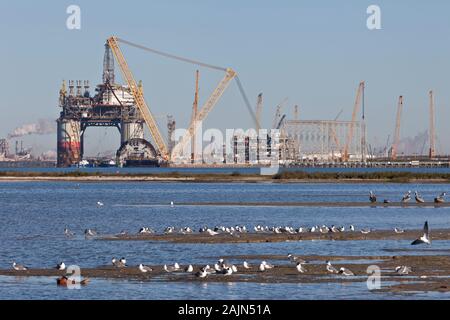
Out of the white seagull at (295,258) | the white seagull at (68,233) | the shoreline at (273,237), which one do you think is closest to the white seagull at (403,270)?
the white seagull at (295,258)

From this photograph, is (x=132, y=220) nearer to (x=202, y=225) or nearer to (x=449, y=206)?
(x=202, y=225)

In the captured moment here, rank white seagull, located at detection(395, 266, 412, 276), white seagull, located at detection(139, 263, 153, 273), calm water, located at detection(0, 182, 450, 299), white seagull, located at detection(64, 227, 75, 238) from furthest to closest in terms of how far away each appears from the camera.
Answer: white seagull, located at detection(64, 227, 75, 238)
white seagull, located at detection(139, 263, 153, 273)
white seagull, located at detection(395, 266, 412, 276)
calm water, located at detection(0, 182, 450, 299)

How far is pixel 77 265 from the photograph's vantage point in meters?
36.9

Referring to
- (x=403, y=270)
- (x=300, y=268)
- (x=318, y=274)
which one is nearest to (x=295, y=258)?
(x=300, y=268)

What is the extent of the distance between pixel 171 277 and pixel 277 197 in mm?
58211

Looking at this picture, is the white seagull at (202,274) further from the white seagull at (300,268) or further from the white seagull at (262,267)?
the white seagull at (300,268)

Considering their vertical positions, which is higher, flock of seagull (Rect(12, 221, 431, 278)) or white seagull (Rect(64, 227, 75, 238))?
white seagull (Rect(64, 227, 75, 238))

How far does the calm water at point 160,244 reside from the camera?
99.7 ft

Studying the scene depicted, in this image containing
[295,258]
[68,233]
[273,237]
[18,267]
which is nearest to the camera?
[18,267]

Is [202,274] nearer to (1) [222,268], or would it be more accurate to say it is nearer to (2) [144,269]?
(1) [222,268]

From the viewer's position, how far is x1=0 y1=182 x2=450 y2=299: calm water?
30.4 meters

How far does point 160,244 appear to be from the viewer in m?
44.7

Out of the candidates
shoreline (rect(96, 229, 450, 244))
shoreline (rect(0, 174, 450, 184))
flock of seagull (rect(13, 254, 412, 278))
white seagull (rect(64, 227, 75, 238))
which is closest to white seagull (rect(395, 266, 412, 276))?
flock of seagull (rect(13, 254, 412, 278))

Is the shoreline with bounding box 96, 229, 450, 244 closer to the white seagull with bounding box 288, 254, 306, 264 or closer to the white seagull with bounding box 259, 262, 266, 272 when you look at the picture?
the white seagull with bounding box 288, 254, 306, 264
